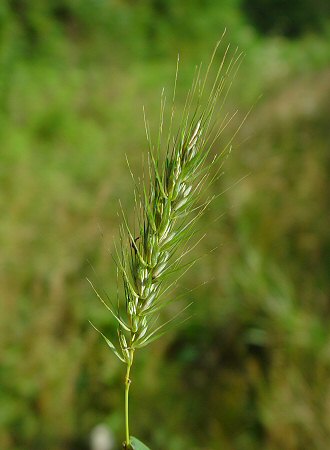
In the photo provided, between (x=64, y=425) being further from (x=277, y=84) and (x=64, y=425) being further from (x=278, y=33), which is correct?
(x=278, y=33)

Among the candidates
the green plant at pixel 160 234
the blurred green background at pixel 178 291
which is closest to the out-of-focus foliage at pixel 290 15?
the blurred green background at pixel 178 291

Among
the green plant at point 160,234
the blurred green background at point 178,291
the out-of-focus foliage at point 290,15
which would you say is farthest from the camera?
the out-of-focus foliage at point 290,15

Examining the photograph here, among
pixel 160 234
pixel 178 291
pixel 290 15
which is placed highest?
pixel 160 234

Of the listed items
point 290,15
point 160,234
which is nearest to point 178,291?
point 160,234

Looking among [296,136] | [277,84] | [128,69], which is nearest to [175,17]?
[128,69]

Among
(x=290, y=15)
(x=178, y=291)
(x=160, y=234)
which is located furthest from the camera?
(x=290, y=15)

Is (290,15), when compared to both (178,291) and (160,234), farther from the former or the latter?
(160,234)

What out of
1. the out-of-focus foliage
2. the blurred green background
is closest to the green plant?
the blurred green background

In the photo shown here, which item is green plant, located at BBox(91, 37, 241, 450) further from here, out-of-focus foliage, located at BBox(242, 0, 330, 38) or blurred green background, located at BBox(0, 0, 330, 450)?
out-of-focus foliage, located at BBox(242, 0, 330, 38)

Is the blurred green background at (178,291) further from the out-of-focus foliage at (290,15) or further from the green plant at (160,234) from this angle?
the out-of-focus foliage at (290,15)
